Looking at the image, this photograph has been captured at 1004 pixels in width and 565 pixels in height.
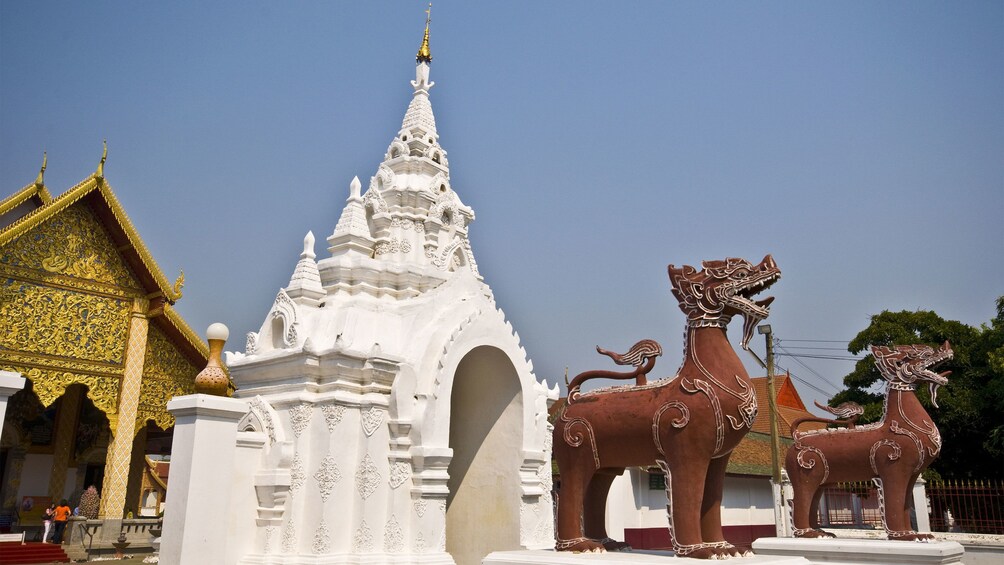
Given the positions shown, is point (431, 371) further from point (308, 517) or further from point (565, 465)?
point (565, 465)

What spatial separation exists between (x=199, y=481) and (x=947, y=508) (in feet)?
62.1

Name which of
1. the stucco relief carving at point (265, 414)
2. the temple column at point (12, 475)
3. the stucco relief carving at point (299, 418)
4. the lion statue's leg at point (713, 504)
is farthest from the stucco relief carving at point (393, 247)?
the temple column at point (12, 475)

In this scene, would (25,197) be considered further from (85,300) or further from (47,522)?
(47,522)

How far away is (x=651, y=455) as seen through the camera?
701 cm

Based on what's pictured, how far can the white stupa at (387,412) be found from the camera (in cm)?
925

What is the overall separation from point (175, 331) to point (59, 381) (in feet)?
9.09

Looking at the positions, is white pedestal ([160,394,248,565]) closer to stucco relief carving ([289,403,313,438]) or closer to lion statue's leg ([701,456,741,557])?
stucco relief carving ([289,403,313,438])

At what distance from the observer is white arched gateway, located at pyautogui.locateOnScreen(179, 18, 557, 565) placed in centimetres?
924

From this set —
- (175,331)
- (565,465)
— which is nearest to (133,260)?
(175,331)

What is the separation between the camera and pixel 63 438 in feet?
68.5

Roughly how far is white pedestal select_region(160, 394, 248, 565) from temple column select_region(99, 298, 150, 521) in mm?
11838

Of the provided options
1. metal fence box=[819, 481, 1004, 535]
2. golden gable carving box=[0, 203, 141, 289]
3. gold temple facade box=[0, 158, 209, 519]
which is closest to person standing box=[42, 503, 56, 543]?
gold temple facade box=[0, 158, 209, 519]

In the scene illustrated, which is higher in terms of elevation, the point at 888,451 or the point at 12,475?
the point at 888,451

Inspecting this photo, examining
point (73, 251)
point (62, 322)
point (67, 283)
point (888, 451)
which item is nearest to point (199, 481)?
point (888, 451)
